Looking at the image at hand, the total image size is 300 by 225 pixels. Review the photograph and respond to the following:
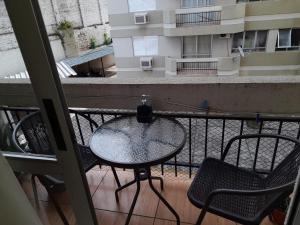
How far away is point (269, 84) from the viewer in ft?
4.40

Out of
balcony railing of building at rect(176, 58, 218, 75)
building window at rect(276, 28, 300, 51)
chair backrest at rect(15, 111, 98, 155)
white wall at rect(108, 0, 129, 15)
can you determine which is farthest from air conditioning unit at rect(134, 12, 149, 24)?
chair backrest at rect(15, 111, 98, 155)

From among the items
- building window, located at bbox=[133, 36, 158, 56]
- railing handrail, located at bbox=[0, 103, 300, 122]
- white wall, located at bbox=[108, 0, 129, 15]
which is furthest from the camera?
building window, located at bbox=[133, 36, 158, 56]

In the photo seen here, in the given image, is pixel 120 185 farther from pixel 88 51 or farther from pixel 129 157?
pixel 88 51

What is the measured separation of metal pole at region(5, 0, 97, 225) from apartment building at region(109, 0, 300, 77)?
21.8ft

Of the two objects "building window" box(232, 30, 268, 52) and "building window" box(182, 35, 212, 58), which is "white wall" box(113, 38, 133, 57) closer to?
"building window" box(182, 35, 212, 58)

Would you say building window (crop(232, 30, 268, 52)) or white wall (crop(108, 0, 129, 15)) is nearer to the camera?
building window (crop(232, 30, 268, 52))

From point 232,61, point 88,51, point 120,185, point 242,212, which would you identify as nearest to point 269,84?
point 242,212

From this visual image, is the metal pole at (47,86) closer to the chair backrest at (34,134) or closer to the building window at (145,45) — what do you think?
the chair backrest at (34,134)

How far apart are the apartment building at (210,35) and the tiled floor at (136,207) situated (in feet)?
19.6

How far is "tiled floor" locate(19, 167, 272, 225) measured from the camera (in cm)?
148

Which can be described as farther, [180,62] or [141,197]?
[180,62]

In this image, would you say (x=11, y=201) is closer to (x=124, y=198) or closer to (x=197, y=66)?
(x=124, y=198)

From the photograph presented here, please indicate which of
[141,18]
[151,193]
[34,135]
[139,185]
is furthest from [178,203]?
[141,18]

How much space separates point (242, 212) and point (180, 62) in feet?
22.1
